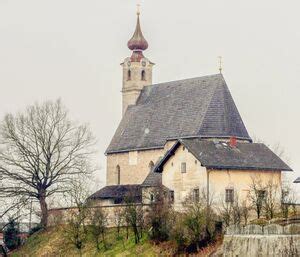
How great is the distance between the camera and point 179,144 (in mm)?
64312

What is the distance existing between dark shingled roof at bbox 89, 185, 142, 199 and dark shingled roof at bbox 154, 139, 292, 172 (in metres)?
6.43

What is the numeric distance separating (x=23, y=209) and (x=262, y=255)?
30.4 m

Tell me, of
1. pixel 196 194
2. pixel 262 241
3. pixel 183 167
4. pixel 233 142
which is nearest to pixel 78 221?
pixel 183 167

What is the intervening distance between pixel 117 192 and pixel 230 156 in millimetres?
13430

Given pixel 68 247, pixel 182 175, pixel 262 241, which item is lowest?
pixel 68 247

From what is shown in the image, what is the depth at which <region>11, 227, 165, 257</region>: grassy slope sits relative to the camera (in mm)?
57438

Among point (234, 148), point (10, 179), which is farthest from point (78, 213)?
point (234, 148)

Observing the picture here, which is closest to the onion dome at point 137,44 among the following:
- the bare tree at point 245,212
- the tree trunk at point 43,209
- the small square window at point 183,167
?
the tree trunk at point 43,209

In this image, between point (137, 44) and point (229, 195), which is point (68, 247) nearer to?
point (229, 195)

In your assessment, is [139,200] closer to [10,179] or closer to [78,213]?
[78,213]

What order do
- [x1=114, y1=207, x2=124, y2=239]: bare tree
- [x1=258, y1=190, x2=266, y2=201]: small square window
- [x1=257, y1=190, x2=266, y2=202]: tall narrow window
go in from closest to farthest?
[x1=257, y1=190, x2=266, y2=202]: tall narrow window
[x1=258, y1=190, x2=266, y2=201]: small square window
[x1=114, y1=207, x2=124, y2=239]: bare tree

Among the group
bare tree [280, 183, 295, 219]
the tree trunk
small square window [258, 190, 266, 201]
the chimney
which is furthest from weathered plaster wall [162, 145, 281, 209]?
the tree trunk

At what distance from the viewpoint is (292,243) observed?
43906 millimetres

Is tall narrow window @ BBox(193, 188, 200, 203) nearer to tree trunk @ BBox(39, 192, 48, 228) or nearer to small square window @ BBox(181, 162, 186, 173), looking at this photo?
small square window @ BBox(181, 162, 186, 173)
